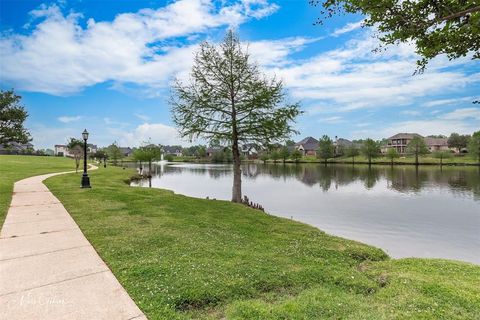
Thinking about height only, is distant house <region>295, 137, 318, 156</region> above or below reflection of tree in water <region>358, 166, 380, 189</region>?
Result: above

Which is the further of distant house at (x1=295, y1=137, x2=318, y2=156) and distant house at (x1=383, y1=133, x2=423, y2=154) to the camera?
distant house at (x1=295, y1=137, x2=318, y2=156)

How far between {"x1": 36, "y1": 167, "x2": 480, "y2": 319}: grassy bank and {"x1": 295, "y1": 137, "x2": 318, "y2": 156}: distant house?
5080 inches

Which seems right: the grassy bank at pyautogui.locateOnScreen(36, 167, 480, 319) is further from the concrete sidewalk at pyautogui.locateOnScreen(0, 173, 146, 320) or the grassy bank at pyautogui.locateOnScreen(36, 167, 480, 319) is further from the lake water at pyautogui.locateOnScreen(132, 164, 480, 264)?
the lake water at pyautogui.locateOnScreen(132, 164, 480, 264)

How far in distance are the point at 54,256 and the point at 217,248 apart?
3.74 meters

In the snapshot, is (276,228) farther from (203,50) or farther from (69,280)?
(203,50)

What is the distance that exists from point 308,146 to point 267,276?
455ft

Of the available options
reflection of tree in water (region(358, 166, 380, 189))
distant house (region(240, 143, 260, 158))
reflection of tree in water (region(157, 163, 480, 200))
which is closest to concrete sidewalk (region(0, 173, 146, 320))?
distant house (region(240, 143, 260, 158))

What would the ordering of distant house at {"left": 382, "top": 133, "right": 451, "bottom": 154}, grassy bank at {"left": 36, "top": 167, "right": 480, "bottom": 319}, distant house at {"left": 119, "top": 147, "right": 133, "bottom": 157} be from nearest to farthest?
grassy bank at {"left": 36, "top": 167, "right": 480, "bottom": 319} → distant house at {"left": 382, "top": 133, "right": 451, "bottom": 154} → distant house at {"left": 119, "top": 147, "right": 133, "bottom": 157}

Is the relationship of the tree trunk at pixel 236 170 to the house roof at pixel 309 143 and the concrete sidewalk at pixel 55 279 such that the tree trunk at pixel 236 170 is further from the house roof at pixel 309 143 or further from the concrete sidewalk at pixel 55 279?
the house roof at pixel 309 143

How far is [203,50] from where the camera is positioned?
59.1ft

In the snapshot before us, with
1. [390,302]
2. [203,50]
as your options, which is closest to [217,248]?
[390,302]

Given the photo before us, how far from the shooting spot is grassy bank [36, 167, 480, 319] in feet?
15.1

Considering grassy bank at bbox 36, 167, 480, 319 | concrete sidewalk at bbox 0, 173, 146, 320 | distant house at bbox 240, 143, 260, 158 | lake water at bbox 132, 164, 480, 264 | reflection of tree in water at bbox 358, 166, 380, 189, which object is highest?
distant house at bbox 240, 143, 260, 158

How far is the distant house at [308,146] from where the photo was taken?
448ft
